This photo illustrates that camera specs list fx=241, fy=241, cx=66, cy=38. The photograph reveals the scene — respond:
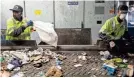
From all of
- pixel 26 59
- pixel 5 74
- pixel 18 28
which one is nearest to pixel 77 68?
pixel 26 59

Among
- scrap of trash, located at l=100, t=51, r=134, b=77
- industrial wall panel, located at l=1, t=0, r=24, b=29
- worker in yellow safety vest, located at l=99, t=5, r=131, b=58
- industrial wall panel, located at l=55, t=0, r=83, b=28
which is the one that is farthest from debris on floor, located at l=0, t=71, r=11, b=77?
industrial wall panel, located at l=55, t=0, r=83, b=28

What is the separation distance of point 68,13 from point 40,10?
0.49 m

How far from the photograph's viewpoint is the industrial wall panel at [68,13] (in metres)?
4.22

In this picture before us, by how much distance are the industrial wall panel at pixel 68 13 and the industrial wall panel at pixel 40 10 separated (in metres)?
0.12

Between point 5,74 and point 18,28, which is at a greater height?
point 18,28

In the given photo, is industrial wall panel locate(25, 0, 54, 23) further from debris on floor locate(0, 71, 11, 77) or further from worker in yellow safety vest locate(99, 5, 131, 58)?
debris on floor locate(0, 71, 11, 77)

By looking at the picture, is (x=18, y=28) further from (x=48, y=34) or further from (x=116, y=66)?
(x=116, y=66)

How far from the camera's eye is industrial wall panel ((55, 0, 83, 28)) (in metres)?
4.22

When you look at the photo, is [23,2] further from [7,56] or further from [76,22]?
[7,56]

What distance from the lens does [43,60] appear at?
2.06 metres

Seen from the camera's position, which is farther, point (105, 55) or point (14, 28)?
point (14, 28)

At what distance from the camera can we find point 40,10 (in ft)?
13.8

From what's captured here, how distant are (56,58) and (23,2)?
2.29 metres

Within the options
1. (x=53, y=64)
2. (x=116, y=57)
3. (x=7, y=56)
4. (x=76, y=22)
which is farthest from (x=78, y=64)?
(x=76, y=22)
